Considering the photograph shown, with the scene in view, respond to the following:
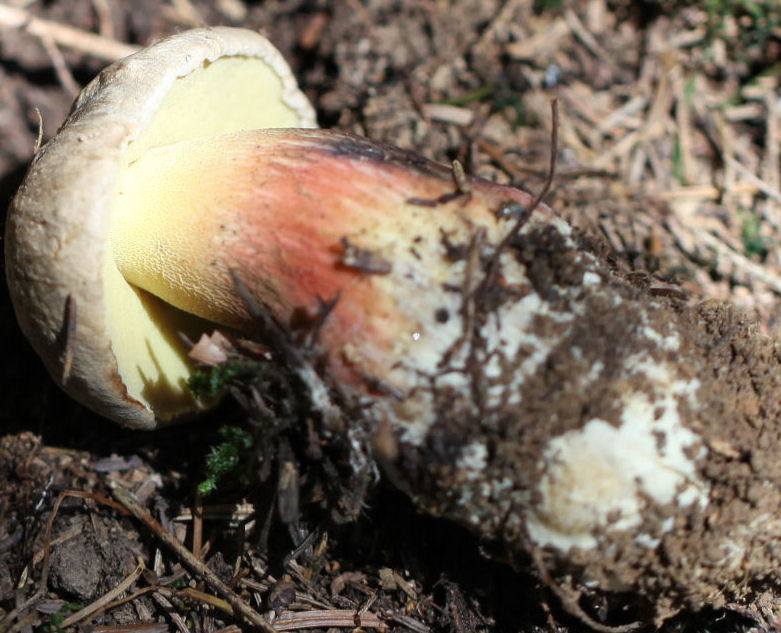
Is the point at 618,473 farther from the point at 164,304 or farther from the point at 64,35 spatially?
the point at 64,35

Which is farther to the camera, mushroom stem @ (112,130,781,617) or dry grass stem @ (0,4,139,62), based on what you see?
dry grass stem @ (0,4,139,62)

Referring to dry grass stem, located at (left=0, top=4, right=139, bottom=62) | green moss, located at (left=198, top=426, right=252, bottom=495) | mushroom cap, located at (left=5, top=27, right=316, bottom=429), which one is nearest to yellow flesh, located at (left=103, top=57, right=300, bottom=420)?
mushroom cap, located at (left=5, top=27, right=316, bottom=429)

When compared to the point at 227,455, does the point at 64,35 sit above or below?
above

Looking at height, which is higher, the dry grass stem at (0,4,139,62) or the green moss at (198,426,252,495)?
the dry grass stem at (0,4,139,62)

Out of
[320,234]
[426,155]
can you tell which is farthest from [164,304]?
[426,155]

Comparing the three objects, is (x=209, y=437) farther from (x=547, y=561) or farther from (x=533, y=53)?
(x=533, y=53)

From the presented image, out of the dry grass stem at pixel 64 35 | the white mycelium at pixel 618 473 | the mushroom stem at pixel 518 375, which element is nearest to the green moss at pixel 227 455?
the mushroom stem at pixel 518 375

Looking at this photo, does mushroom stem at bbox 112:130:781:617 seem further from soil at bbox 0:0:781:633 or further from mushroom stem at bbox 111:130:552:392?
soil at bbox 0:0:781:633
